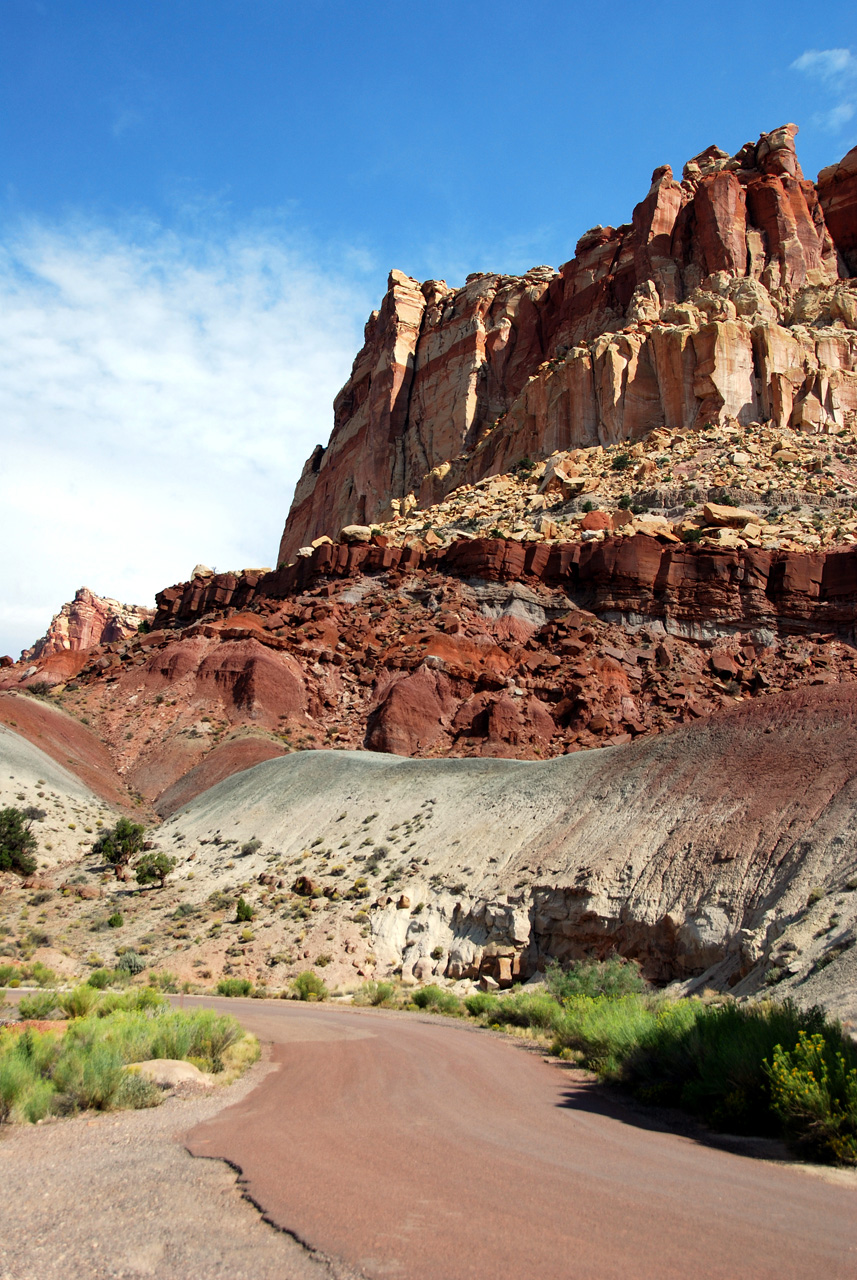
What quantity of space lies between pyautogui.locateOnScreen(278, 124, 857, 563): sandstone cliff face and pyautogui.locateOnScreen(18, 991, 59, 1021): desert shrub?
2349 inches

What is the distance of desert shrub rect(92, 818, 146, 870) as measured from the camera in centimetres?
3391

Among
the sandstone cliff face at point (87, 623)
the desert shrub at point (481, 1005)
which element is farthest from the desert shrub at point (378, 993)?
the sandstone cliff face at point (87, 623)

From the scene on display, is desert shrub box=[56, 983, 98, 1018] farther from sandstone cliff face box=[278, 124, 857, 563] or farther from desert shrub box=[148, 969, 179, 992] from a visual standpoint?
sandstone cliff face box=[278, 124, 857, 563]

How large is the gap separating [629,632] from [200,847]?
27.3 m

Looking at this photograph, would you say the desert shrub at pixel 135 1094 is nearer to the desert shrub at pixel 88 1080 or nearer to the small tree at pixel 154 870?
the desert shrub at pixel 88 1080

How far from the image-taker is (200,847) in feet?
115

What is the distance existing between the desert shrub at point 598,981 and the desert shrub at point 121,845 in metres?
21.1

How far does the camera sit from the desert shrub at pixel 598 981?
17.3 meters

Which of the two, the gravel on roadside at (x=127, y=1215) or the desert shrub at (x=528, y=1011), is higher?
the gravel on roadside at (x=127, y=1215)

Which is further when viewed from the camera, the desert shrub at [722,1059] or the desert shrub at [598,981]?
the desert shrub at [598,981]

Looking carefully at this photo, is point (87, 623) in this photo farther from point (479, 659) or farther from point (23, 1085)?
point (23, 1085)

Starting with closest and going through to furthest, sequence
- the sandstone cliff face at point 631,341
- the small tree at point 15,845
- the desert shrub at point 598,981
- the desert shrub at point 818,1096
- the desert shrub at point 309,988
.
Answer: the desert shrub at point 818,1096
the desert shrub at point 598,981
the desert shrub at point 309,988
the small tree at point 15,845
the sandstone cliff face at point 631,341

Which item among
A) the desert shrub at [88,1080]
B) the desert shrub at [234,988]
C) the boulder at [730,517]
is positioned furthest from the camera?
the boulder at [730,517]

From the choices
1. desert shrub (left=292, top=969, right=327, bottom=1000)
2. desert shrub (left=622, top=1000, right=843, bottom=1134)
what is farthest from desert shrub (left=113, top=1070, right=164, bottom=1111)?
desert shrub (left=292, top=969, right=327, bottom=1000)
